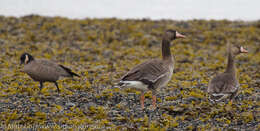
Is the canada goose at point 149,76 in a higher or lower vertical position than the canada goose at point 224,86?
higher

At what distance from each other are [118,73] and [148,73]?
237 inches

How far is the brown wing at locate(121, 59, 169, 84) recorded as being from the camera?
34.9 ft

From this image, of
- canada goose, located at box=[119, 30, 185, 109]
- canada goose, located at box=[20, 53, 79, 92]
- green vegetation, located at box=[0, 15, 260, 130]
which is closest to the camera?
green vegetation, located at box=[0, 15, 260, 130]

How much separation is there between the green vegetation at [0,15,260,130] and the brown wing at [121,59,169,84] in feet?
3.17

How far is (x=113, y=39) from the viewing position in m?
24.4

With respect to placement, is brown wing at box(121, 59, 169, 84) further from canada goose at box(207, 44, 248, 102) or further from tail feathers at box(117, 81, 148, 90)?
canada goose at box(207, 44, 248, 102)

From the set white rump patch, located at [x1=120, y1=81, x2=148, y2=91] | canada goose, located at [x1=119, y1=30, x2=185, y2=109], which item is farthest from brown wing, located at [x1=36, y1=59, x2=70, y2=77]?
white rump patch, located at [x1=120, y1=81, x2=148, y2=91]

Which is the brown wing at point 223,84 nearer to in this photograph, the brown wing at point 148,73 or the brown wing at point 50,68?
the brown wing at point 148,73

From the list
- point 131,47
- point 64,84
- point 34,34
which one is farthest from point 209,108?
point 34,34

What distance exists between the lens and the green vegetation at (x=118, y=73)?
33.8ft

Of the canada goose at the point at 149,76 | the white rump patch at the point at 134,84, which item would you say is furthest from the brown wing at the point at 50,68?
the white rump patch at the point at 134,84

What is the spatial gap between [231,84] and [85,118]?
14.0 feet

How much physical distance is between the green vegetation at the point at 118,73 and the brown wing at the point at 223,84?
0.53m

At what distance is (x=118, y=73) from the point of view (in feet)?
54.8
